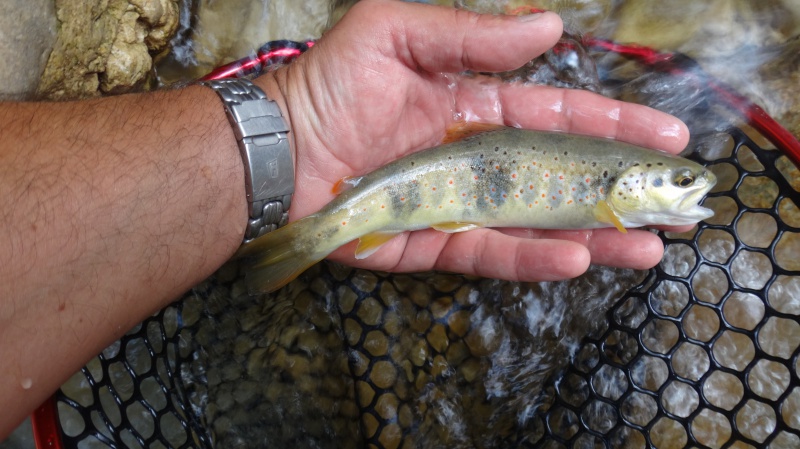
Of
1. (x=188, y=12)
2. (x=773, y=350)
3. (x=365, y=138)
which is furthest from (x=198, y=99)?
(x=773, y=350)

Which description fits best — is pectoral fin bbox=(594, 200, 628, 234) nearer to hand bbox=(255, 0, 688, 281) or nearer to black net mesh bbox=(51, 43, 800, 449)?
hand bbox=(255, 0, 688, 281)

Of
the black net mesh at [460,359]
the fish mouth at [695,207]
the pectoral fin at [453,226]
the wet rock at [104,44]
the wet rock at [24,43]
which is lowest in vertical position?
the black net mesh at [460,359]

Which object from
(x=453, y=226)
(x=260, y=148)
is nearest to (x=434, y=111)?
(x=453, y=226)

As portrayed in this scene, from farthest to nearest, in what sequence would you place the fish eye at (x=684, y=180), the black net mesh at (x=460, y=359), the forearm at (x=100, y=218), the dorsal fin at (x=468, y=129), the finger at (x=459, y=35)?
the black net mesh at (x=460, y=359) < the dorsal fin at (x=468, y=129) < the fish eye at (x=684, y=180) < the finger at (x=459, y=35) < the forearm at (x=100, y=218)

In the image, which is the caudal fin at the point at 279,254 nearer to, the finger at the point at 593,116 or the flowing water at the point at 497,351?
the flowing water at the point at 497,351

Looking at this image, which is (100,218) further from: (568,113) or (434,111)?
(568,113)

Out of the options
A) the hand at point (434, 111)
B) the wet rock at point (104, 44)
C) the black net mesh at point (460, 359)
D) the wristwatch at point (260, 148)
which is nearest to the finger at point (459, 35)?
the hand at point (434, 111)

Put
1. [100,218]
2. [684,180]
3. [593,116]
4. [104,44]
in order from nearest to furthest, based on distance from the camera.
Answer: [100,218], [684,180], [593,116], [104,44]
